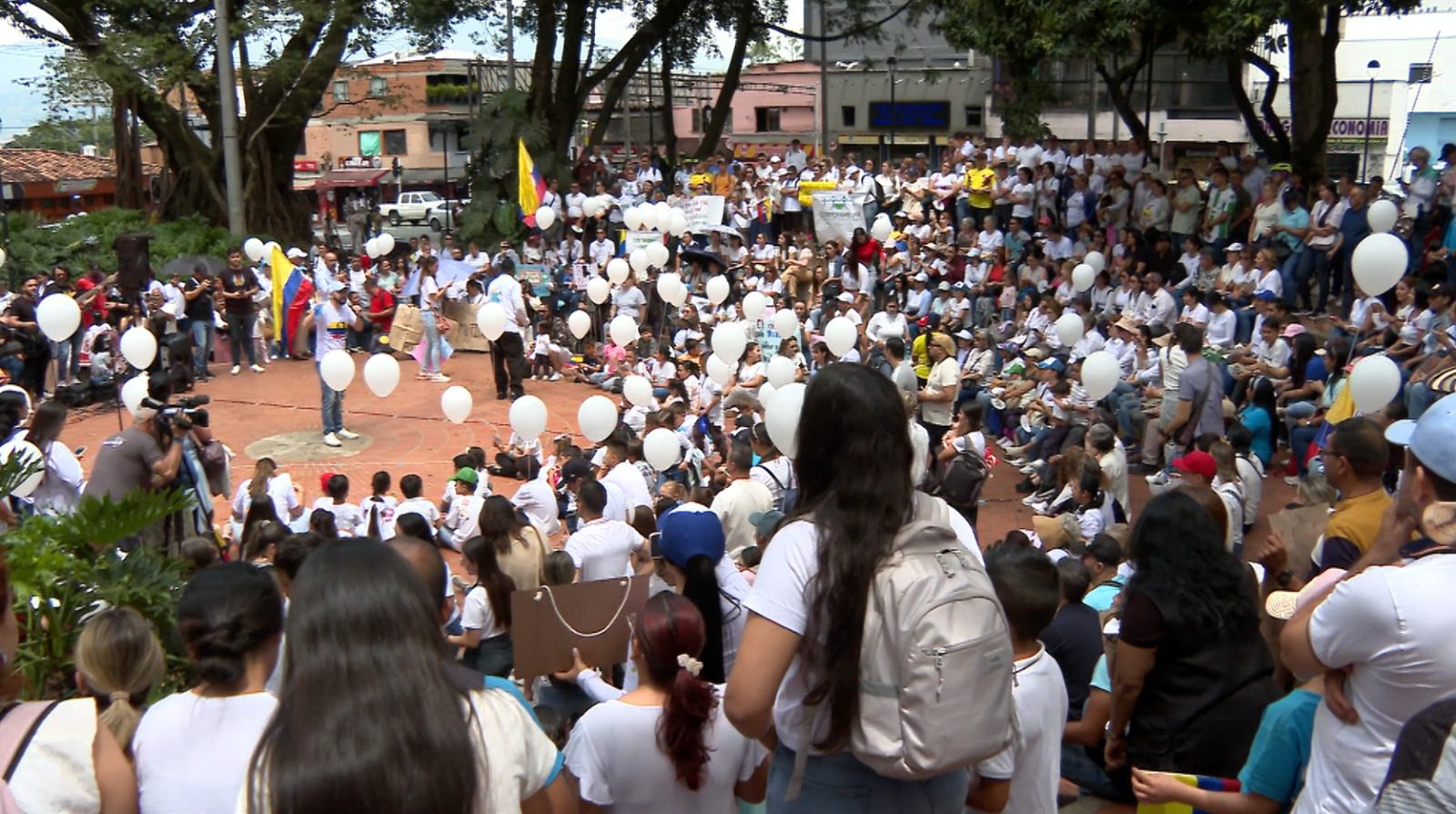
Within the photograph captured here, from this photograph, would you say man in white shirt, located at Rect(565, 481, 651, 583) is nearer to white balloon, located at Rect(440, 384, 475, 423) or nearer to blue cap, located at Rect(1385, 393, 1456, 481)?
blue cap, located at Rect(1385, 393, 1456, 481)

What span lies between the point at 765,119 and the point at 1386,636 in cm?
4482

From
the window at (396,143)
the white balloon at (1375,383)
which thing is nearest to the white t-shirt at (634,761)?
the white balloon at (1375,383)

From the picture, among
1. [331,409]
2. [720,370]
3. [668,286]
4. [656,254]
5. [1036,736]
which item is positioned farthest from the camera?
[656,254]

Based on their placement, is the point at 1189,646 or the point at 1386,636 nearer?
the point at 1386,636

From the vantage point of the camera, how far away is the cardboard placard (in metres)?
4.64

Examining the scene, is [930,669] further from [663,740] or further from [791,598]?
[663,740]

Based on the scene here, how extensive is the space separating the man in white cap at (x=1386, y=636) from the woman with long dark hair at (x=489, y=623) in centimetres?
391

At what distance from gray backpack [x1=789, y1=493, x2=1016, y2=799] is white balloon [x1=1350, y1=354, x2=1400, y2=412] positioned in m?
7.07

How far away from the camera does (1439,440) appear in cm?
233

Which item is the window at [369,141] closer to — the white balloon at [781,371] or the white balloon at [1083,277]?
the white balloon at [1083,277]

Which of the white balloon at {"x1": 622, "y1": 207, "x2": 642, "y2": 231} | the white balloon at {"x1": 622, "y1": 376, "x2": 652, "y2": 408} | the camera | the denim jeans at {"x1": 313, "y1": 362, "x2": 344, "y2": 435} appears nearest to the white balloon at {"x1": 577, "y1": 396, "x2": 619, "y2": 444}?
the white balloon at {"x1": 622, "y1": 376, "x2": 652, "y2": 408}

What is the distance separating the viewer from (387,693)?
1916 millimetres

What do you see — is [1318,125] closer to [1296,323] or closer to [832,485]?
[1296,323]

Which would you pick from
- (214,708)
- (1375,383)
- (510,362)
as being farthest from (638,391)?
(214,708)
